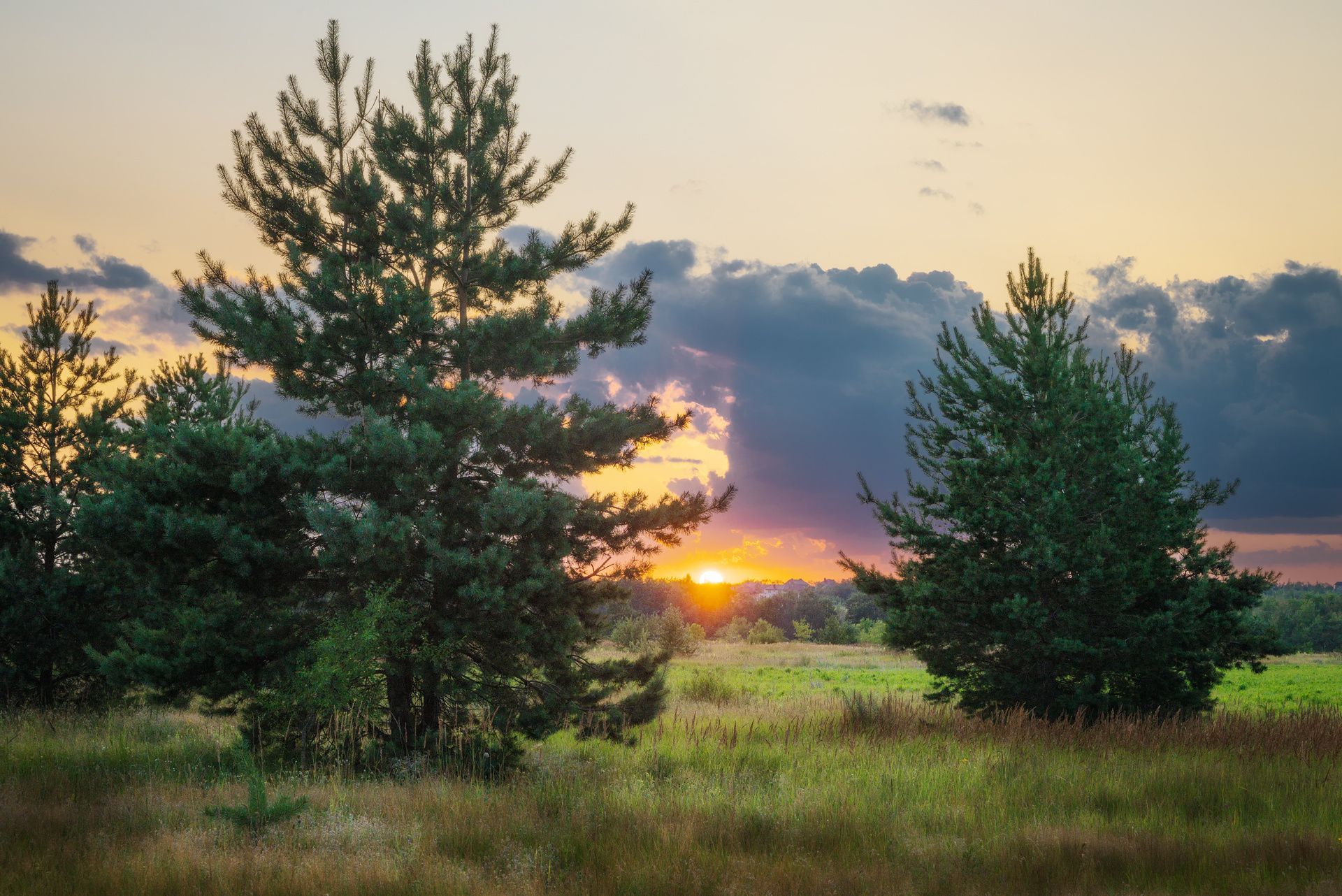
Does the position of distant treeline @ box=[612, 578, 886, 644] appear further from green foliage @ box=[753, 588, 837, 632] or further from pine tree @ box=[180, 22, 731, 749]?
pine tree @ box=[180, 22, 731, 749]

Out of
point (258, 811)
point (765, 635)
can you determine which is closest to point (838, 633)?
point (765, 635)

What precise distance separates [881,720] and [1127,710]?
4500 mm

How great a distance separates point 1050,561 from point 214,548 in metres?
13.4

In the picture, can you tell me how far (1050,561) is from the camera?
47.6 feet

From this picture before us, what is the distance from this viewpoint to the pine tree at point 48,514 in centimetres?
1822

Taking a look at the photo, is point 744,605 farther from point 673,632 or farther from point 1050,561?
point 1050,561

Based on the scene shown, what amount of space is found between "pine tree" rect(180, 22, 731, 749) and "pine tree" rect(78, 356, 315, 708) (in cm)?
58

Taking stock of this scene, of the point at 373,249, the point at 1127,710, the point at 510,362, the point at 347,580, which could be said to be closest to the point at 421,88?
the point at 373,249

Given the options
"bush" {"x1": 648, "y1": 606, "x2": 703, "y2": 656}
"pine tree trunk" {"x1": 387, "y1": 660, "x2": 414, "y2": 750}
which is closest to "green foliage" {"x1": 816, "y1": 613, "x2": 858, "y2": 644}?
"bush" {"x1": 648, "y1": 606, "x2": 703, "y2": 656}

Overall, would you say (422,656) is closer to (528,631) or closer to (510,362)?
(528,631)

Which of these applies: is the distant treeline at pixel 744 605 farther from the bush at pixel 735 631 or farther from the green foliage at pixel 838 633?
the green foliage at pixel 838 633

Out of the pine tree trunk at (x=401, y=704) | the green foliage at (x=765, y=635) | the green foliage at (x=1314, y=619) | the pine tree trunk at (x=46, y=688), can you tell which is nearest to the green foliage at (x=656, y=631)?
the green foliage at (x=765, y=635)

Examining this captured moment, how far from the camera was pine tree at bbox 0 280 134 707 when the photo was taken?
59.8 feet

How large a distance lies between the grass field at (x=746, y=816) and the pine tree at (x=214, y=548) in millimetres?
1537
